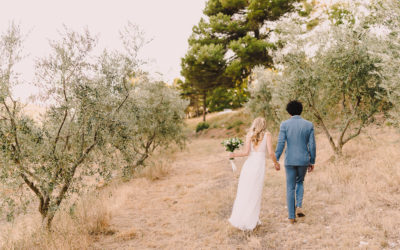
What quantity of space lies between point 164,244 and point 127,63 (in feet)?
16.8

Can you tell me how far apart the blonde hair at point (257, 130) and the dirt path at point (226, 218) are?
2.17 m

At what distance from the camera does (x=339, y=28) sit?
9578 millimetres

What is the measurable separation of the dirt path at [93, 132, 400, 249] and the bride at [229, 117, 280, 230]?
0.34 meters

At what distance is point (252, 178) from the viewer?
5.85 meters

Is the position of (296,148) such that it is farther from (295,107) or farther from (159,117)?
(159,117)

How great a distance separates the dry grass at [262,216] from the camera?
17.1 ft

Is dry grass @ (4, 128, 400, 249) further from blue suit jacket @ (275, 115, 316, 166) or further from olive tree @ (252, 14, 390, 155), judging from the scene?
olive tree @ (252, 14, 390, 155)

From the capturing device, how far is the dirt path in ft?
17.1

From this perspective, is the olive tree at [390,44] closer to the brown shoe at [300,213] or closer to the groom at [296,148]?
the groom at [296,148]

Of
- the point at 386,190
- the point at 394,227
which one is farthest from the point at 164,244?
the point at 386,190

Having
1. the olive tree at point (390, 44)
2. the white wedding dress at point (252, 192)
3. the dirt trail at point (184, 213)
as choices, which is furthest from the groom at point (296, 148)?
the olive tree at point (390, 44)

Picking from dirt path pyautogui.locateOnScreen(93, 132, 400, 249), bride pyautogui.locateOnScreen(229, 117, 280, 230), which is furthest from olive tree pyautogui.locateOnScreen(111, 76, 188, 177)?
bride pyautogui.locateOnScreen(229, 117, 280, 230)

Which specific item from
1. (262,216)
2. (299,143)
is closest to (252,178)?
(299,143)

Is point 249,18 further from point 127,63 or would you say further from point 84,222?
point 84,222
